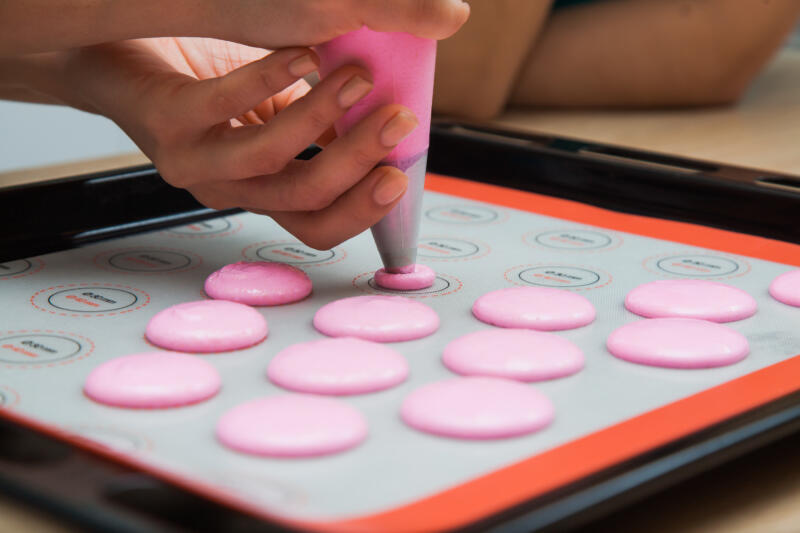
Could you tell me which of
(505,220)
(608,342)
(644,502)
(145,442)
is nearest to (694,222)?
(505,220)

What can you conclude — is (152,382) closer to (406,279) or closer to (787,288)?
(406,279)

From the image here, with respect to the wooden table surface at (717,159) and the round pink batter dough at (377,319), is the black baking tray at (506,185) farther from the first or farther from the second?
the round pink batter dough at (377,319)

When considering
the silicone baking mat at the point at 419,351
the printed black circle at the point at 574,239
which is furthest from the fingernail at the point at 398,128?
the printed black circle at the point at 574,239

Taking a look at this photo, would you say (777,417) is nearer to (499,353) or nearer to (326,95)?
(499,353)

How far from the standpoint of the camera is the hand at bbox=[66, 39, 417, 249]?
53 cm

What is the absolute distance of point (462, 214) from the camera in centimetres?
80

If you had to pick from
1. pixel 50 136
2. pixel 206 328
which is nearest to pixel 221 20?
pixel 206 328

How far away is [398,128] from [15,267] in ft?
0.95

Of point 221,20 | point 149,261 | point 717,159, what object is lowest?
point 149,261

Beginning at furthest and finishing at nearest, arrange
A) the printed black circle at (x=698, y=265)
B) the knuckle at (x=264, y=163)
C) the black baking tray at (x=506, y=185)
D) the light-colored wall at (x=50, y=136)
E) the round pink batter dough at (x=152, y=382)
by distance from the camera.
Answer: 1. the light-colored wall at (x=50, y=136)
2. the printed black circle at (x=698, y=265)
3. the knuckle at (x=264, y=163)
4. the round pink batter dough at (x=152, y=382)
5. the black baking tray at (x=506, y=185)

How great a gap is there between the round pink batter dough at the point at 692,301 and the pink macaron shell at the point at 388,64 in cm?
17

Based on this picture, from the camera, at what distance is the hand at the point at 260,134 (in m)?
0.53

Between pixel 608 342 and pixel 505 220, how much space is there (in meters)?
0.27

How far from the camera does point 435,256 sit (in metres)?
0.70
